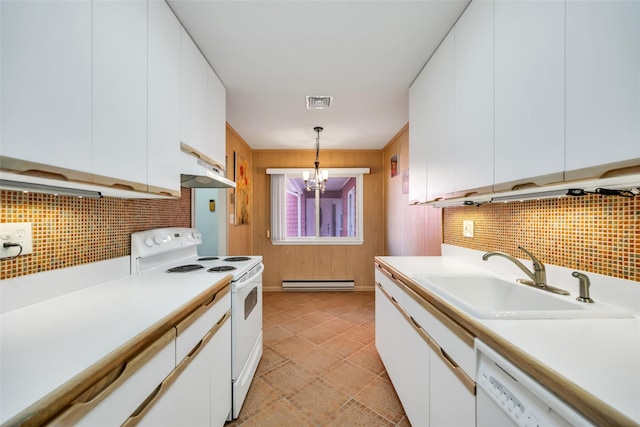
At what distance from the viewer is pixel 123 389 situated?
70 centimetres

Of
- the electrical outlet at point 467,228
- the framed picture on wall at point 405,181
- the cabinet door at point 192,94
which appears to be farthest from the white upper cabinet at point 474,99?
the framed picture on wall at point 405,181

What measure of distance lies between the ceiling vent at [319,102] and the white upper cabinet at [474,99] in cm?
127

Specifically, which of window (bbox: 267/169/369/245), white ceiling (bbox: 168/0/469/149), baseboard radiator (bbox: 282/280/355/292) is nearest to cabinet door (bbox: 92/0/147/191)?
white ceiling (bbox: 168/0/469/149)

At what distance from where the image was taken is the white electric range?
1.59 metres

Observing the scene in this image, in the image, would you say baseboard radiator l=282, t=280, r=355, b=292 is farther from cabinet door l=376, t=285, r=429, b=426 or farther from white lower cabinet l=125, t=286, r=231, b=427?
white lower cabinet l=125, t=286, r=231, b=427

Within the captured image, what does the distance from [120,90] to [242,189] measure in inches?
111

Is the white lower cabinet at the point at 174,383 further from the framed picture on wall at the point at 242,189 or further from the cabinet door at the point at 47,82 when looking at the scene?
the framed picture on wall at the point at 242,189

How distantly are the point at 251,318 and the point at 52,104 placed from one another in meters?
1.64

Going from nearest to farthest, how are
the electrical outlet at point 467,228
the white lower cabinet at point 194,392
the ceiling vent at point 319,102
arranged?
the white lower cabinet at point 194,392, the electrical outlet at point 467,228, the ceiling vent at point 319,102

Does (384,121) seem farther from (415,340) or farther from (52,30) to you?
(52,30)

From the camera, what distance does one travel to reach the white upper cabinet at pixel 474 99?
125 cm

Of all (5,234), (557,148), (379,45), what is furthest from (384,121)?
(5,234)

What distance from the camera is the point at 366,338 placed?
105 inches

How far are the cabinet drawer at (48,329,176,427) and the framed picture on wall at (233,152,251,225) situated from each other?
9.15 ft
